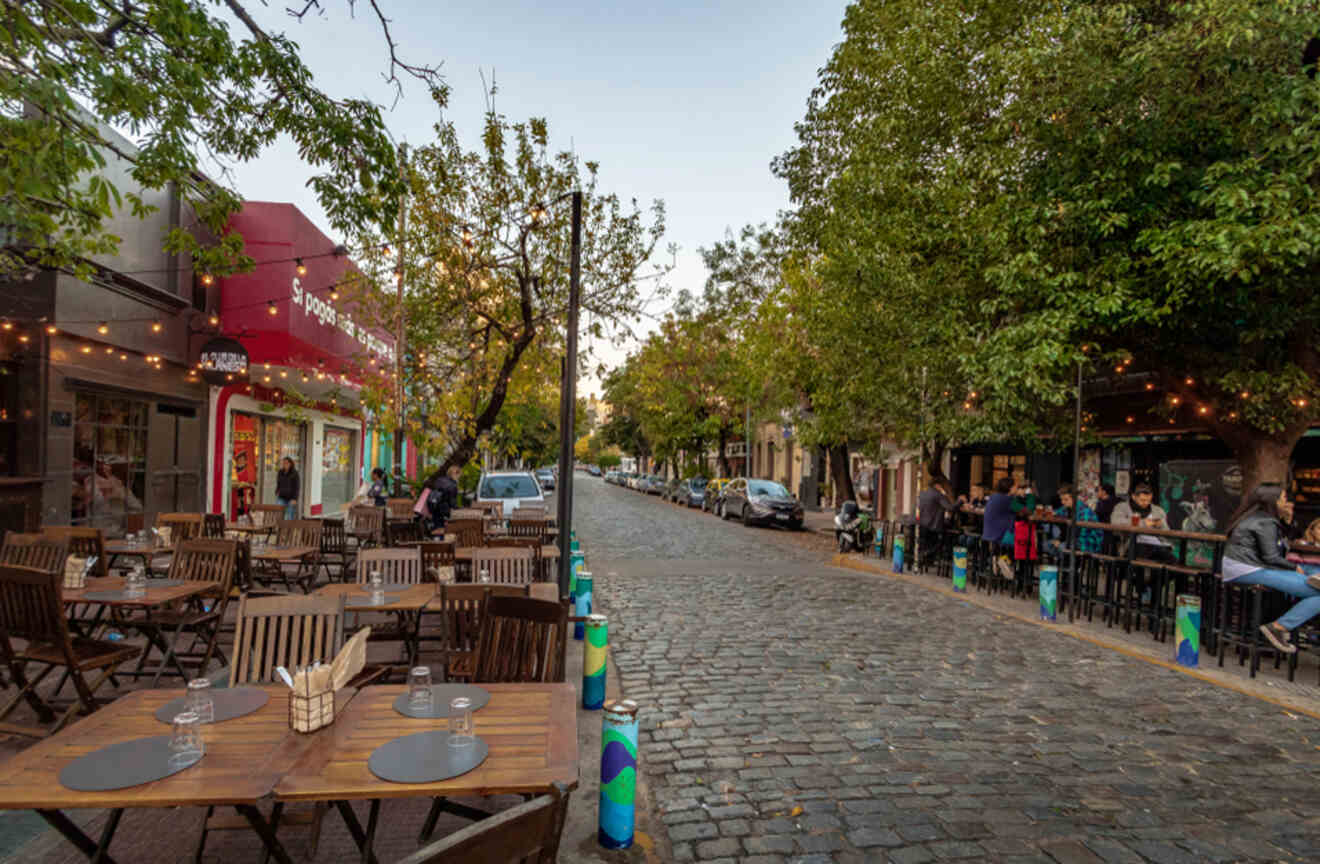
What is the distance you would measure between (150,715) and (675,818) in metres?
2.57

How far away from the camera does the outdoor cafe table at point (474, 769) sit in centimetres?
248

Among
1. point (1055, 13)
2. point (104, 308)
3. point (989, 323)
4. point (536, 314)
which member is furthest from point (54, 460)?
point (1055, 13)

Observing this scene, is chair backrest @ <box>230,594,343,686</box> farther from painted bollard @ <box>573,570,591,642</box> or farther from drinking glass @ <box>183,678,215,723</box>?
painted bollard @ <box>573,570,591,642</box>

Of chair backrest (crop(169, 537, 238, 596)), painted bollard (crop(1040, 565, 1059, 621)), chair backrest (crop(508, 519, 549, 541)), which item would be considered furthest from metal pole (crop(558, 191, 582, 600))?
painted bollard (crop(1040, 565, 1059, 621))

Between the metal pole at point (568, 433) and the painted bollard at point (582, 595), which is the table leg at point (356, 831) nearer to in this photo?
the metal pole at point (568, 433)

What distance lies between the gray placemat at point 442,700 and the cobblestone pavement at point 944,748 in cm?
130

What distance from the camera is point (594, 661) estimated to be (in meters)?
5.59

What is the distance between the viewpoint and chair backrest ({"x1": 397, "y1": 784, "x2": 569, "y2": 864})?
158 centimetres

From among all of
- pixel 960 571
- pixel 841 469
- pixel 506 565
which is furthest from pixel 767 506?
pixel 506 565

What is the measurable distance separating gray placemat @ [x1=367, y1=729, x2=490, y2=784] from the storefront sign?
12699 mm

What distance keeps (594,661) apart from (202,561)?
379cm

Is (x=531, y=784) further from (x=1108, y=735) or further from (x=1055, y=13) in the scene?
(x=1055, y=13)

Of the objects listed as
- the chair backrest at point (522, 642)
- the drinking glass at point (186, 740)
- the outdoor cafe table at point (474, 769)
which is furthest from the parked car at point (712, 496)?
the drinking glass at point (186, 740)

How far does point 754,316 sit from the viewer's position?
28.0 m
